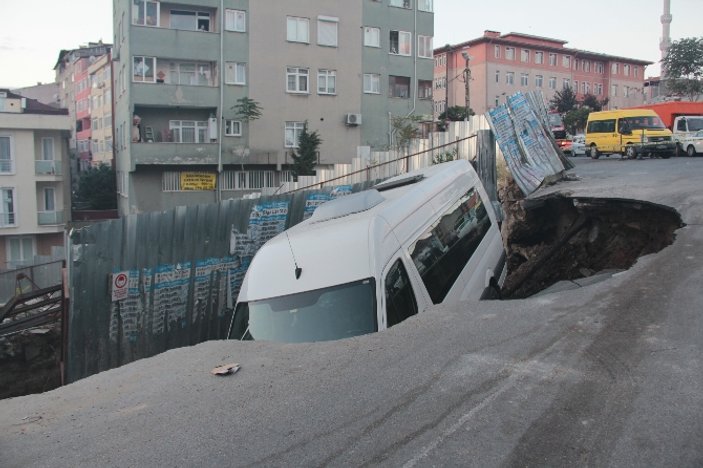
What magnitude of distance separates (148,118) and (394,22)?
16.3m

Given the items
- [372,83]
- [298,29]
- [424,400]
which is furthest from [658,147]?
[424,400]

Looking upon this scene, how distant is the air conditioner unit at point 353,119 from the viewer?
124 ft

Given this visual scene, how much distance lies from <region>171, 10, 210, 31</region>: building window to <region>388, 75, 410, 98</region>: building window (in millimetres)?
11923

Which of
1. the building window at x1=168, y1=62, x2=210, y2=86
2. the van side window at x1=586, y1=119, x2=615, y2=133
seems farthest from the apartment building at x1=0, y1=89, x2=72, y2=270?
the van side window at x1=586, y1=119, x2=615, y2=133

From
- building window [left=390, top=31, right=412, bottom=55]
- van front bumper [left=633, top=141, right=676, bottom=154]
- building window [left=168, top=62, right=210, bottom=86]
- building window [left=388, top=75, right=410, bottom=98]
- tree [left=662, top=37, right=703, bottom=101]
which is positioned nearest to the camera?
van front bumper [left=633, top=141, right=676, bottom=154]

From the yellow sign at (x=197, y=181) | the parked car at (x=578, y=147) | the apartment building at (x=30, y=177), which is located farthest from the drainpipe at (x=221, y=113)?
the parked car at (x=578, y=147)

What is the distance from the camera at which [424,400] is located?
3.92 meters

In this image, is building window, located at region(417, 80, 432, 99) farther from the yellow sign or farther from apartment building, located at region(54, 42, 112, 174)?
apartment building, located at region(54, 42, 112, 174)

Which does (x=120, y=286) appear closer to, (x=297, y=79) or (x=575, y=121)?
(x=297, y=79)

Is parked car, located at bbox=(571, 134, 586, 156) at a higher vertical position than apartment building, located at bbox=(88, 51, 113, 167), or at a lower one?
lower

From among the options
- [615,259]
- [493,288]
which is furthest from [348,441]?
[615,259]

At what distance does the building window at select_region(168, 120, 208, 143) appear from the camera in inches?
1374

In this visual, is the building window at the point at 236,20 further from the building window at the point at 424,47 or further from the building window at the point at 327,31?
the building window at the point at 424,47

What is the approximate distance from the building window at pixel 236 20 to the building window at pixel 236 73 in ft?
6.19
